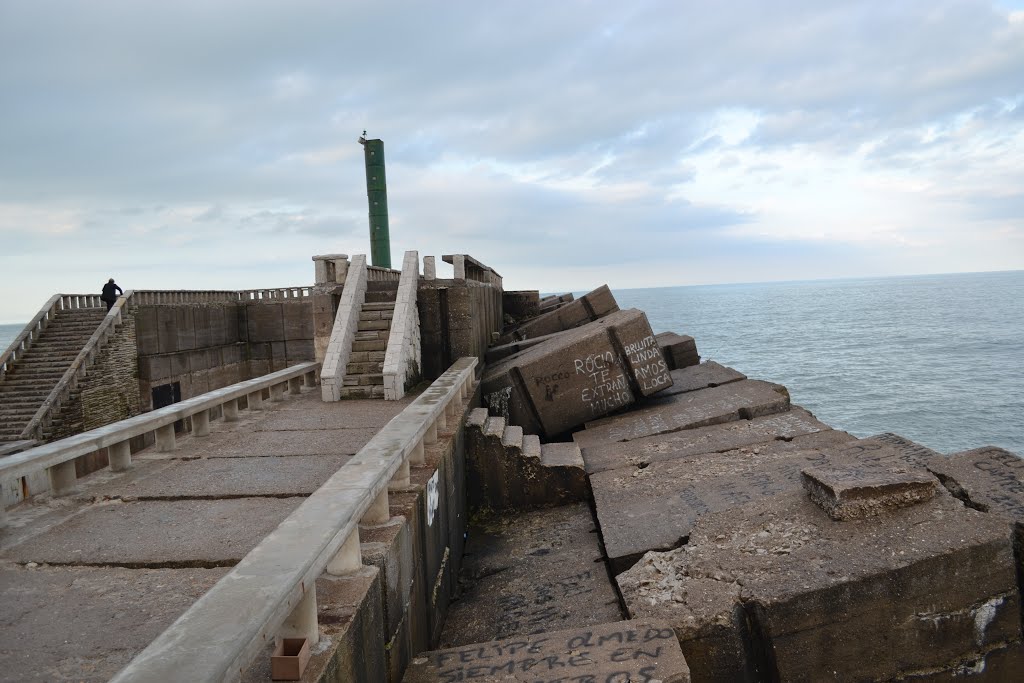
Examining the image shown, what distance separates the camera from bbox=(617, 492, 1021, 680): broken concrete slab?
12.1ft

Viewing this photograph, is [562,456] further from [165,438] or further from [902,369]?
[902,369]

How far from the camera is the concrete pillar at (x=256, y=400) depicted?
834 centimetres

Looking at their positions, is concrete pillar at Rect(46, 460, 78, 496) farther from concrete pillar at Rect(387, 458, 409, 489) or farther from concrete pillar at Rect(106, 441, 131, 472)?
concrete pillar at Rect(387, 458, 409, 489)

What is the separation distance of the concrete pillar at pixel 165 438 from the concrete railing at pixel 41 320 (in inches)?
633

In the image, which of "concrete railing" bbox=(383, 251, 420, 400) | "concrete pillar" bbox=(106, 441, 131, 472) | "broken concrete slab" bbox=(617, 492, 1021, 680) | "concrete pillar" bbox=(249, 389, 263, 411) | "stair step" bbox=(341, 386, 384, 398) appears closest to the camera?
"broken concrete slab" bbox=(617, 492, 1021, 680)

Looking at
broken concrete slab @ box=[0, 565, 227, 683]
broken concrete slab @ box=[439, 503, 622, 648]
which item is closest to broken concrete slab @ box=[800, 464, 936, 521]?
broken concrete slab @ box=[439, 503, 622, 648]

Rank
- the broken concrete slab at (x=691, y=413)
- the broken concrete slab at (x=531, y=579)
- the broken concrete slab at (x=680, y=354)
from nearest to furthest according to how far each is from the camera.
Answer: the broken concrete slab at (x=531, y=579) < the broken concrete slab at (x=691, y=413) < the broken concrete slab at (x=680, y=354)

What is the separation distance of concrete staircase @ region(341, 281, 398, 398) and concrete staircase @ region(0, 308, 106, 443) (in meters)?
11.1

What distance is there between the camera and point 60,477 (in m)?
4.75

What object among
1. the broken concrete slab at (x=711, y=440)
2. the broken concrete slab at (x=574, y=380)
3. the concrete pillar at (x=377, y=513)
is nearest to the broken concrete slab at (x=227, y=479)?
the concrete pillar at (x=377, y=513)

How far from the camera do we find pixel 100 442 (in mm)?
4930

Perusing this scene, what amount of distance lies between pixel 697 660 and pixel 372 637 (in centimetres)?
185

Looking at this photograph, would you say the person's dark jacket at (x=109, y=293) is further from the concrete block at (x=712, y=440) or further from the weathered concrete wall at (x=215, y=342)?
the concrete block at (x=712, y=440)

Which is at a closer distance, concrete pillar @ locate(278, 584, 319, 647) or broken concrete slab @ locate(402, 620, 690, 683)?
concrete pillar @ locate(278, 584, 319, 647)
